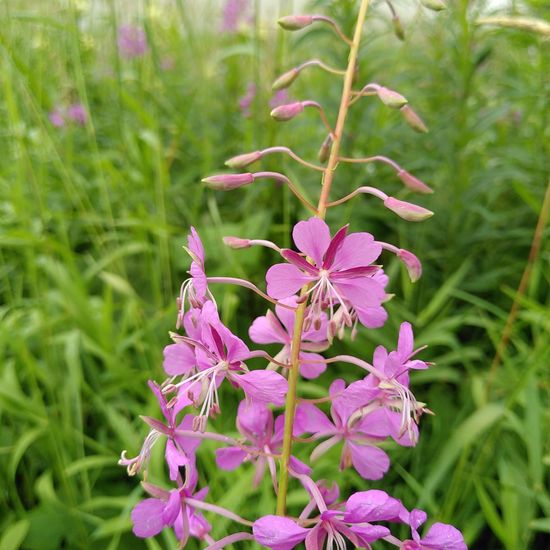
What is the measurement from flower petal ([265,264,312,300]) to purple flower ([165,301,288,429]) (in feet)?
0.34

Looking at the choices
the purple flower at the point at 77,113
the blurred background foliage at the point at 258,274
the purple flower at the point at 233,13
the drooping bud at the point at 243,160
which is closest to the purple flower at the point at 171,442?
the drooping bud at the point at 243,160

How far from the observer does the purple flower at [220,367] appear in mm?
1115

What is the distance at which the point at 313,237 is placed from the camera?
1117 mm

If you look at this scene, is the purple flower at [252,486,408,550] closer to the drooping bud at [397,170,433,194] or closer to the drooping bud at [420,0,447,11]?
the drooping bud at [397,170,433,194]

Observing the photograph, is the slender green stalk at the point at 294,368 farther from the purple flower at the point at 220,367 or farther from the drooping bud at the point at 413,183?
the drooping bud at the point at 413,183

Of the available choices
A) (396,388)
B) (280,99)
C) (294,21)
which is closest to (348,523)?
(396,388)

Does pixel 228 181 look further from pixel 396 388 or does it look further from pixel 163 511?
pixel 163 511

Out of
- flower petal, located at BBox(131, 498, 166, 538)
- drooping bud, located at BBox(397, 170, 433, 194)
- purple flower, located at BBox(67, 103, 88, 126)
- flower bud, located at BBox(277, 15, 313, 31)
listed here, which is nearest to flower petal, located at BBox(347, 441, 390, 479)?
flower petal, located at BBox(131, 498, 166, 538)

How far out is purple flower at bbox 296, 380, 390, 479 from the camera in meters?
1.31

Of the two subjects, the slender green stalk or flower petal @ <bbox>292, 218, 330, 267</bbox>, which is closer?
flower petal @ <bbox>292, 218, 330, 267</bbox>

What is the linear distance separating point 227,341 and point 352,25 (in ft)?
7.15

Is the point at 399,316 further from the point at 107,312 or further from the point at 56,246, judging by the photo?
the point at 56,246

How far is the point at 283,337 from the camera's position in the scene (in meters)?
1.33

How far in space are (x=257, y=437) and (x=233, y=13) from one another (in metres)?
5.47
